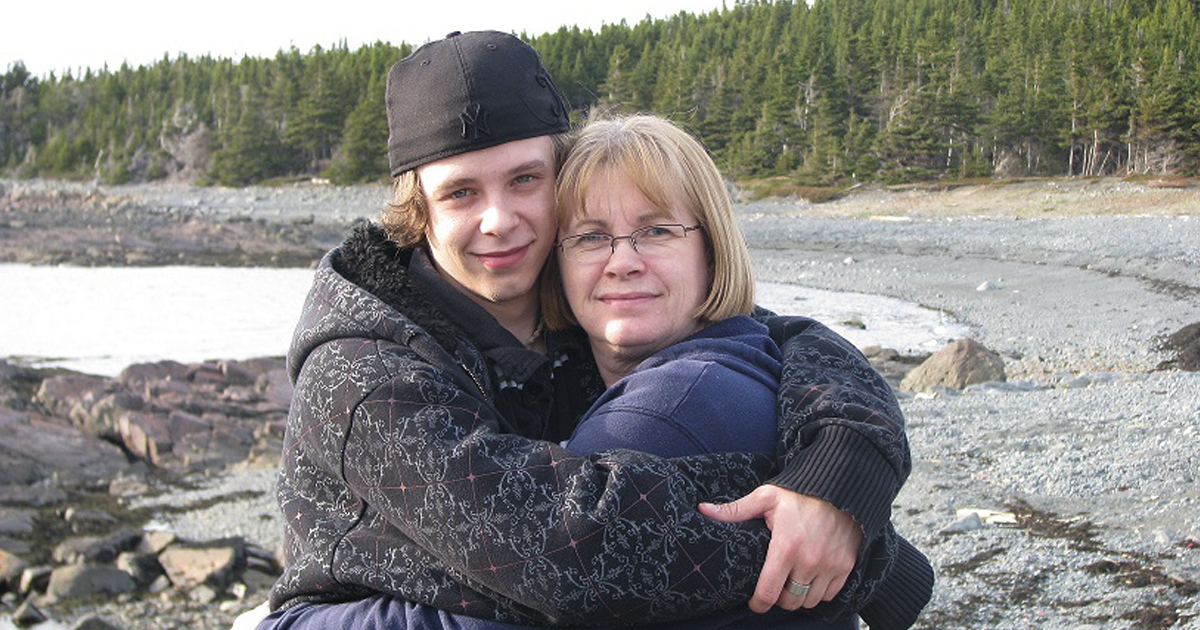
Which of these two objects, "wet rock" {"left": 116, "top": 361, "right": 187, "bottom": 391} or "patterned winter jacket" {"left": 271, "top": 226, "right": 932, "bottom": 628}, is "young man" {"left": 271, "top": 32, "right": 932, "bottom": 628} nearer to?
"patterned winter jacket" {"left": 271, "top": 226, "right": 932, "bottom": 628}

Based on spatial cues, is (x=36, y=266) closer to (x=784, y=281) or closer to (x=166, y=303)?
(x=166, y=303)

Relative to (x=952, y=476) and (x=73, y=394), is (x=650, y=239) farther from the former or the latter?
(x=73, y=394)

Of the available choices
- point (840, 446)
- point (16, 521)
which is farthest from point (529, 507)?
point (16, 521)

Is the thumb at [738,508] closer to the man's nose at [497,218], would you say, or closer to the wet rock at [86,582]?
the man's nose at [497,218]

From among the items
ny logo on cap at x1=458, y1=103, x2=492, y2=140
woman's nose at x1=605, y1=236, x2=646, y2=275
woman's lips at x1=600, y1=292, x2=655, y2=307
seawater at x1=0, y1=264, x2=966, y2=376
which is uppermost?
ny logo on cap at x1=458, y1=103, x2=492, y2=140

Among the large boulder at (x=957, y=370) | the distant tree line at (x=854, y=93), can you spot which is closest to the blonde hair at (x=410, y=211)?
the large boulder at (x=957, y=370)

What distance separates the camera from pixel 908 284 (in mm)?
22625

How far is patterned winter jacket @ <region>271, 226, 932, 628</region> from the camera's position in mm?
1967

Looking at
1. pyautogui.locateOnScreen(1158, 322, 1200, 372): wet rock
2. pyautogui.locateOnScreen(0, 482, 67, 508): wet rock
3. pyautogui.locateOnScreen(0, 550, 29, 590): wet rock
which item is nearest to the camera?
pyautogui.locateOnScreen(0, 550, 29, 590): wet rock

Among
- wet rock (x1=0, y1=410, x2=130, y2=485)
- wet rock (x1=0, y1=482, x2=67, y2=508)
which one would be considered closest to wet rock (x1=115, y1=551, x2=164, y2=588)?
wet rock (x1=0, y1=482, x2=67, y2=508)

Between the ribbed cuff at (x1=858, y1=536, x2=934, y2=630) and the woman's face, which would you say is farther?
the woman's face

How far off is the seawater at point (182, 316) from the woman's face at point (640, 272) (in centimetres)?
1168

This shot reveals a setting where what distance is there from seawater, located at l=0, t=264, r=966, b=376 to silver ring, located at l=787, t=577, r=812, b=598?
1223cm

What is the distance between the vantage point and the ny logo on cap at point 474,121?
2584 millimetres
